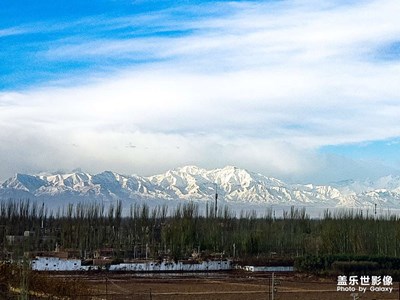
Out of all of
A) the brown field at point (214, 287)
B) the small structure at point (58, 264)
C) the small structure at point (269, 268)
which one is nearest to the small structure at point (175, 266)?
the small structure at point (269, 268)

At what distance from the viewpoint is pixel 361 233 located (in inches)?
1355

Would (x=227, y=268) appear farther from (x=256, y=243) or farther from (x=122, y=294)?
(x=122, y=294)

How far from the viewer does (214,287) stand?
23.2 meters

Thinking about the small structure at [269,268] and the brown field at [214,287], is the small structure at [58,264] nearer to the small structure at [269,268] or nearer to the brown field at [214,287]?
the brown field at [214,287]

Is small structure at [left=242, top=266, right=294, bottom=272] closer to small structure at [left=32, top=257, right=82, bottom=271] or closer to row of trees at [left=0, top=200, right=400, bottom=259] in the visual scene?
row of trees at [left=0, top=200, right=400, bottom=259]

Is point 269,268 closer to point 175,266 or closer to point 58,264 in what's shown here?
point 175,266

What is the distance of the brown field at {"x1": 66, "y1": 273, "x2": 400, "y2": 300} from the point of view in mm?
20094

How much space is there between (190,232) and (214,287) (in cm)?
1387

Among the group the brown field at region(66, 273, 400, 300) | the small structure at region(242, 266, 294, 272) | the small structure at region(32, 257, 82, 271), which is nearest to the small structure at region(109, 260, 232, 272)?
the small structure at region(242, 266, 294, 272)

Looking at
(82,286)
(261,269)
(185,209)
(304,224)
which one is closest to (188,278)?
(261,269)

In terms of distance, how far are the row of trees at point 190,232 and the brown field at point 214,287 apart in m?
6.56

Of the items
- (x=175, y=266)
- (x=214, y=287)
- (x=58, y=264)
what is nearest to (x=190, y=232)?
(x=175, y=266)

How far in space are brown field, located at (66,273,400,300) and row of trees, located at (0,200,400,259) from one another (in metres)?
6.56

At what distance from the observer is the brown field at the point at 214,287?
20.1 metres
